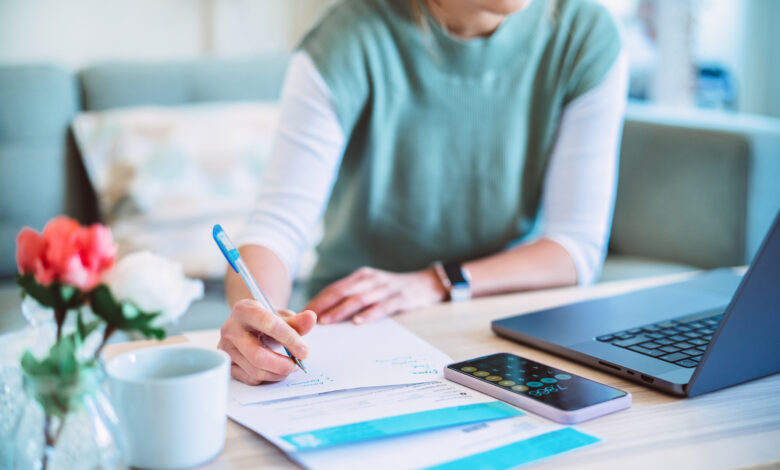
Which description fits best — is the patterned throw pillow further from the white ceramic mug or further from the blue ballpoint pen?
the white ceramic mug

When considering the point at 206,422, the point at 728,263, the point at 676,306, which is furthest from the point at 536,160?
the point at 206,422

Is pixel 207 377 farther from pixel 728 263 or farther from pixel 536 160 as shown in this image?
pixel 728 263

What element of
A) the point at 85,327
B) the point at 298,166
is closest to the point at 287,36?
the point at 298,166

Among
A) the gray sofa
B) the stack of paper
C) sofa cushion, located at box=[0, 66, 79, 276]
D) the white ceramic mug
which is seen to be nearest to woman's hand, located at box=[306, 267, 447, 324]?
the stack of paper

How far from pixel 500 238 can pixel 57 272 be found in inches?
35.4

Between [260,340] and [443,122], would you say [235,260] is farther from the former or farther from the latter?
[443,122]

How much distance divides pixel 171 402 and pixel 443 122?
2.57 ft

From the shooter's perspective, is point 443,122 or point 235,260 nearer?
point 235,260

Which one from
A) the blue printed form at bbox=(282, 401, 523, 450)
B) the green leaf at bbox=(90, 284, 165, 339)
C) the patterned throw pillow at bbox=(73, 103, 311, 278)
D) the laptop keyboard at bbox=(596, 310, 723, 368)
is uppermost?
the green leaf at bbox=(90, 284, 165, 339)

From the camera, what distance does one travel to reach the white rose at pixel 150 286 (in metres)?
0.42

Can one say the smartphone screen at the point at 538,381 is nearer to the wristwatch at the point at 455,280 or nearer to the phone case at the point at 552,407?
the phone case at the point at 552,407

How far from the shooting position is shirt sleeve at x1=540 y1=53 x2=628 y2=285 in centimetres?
112

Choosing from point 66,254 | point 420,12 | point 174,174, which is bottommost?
point 174,174

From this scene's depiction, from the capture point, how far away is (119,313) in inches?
16.5
